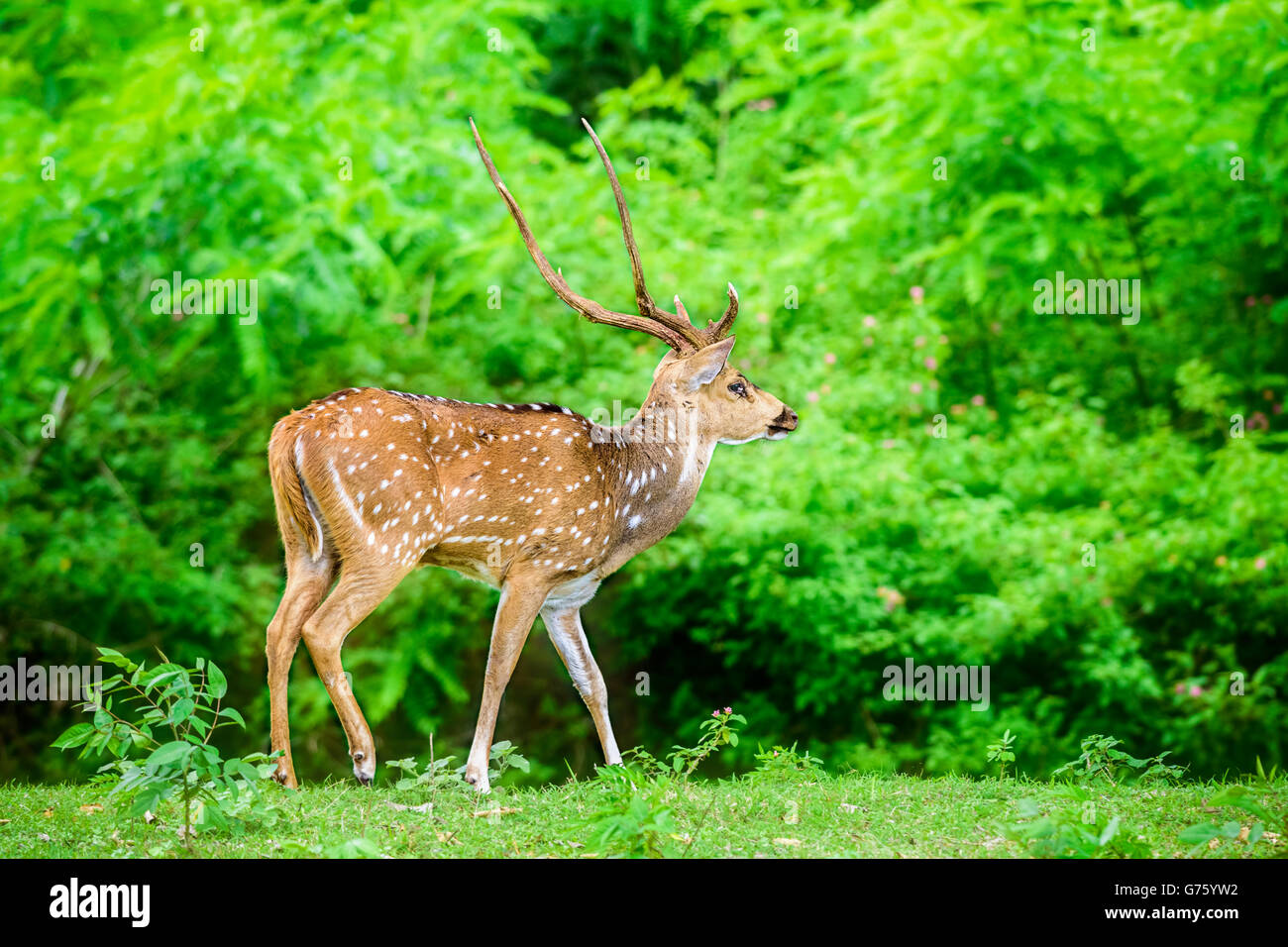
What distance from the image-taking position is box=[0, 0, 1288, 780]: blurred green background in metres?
9.73

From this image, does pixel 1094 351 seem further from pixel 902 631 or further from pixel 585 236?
pixel 585 236

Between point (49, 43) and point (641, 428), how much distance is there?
27.4ft

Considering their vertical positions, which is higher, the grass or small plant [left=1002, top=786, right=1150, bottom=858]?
small plant [left=1002, top=786, right=1150, bottom=858]

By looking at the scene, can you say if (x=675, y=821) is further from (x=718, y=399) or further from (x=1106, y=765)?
(x=1106, y=765)

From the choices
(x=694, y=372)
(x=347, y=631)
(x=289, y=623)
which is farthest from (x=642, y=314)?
(x=289, y=623)

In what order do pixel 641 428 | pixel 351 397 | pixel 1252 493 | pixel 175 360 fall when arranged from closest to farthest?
pixel 351 397
pixel 641 428
pixel 1252 493
pixel 175 360

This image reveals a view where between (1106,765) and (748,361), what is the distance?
5274 mm

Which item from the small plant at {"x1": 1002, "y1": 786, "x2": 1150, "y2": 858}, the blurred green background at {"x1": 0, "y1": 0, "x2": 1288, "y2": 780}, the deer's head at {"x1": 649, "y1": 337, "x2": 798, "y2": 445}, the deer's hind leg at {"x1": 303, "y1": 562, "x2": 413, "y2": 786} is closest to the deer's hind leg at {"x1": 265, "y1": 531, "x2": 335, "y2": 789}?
the deer's hind leg at {"x1": 303, "y1": 562, "x2": 413, "y2": 786}

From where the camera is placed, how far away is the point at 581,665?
6320mm

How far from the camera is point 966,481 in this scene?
10.4m

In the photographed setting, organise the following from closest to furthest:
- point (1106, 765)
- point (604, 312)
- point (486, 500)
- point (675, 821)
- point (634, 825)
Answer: point (634, 825) → point (675, 821) → point (486, 500) → point (1106, 765) → point (604, 312)

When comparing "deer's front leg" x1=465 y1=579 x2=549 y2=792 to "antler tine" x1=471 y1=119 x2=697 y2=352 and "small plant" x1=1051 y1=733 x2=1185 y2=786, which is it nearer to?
"antler tine" x1=471 y1=119 x2=697 y2=352

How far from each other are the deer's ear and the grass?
1966mm

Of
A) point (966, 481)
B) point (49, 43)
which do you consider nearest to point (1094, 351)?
point (966, 481)
